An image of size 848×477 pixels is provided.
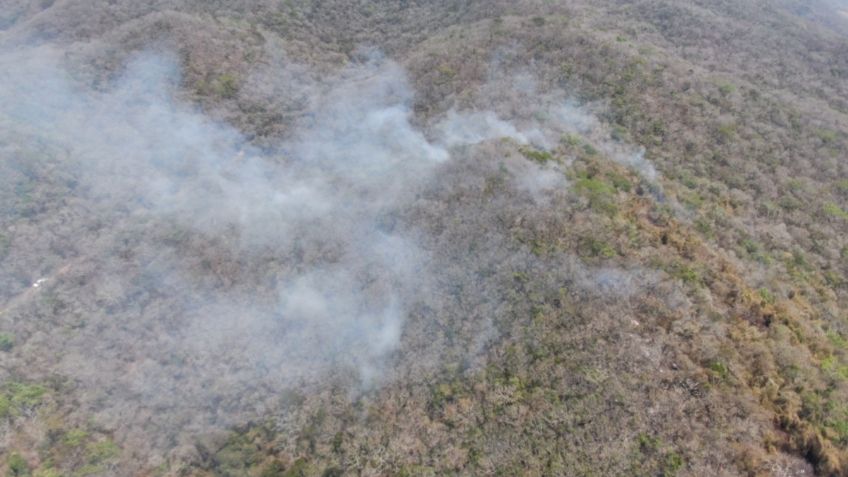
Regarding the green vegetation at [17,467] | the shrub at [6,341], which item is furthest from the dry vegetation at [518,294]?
the shrub at [6,341]

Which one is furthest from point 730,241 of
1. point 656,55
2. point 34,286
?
point 34,286

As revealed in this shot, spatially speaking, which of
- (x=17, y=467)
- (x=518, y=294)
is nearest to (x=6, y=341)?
(x=17, y=467)

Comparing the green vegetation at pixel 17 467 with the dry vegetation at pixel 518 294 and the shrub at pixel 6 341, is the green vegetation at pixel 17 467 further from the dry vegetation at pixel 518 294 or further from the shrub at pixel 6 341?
the shrub at pixel 6 341

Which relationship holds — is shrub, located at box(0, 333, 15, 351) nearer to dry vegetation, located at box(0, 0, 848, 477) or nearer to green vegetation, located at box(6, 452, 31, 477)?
dry vegetation, located at box(0, 0, 848, 477)

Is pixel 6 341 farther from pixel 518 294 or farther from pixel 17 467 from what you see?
pixel 518 294

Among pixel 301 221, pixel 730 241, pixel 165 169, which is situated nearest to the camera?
pixel 730 241

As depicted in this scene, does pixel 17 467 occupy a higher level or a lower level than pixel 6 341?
lower

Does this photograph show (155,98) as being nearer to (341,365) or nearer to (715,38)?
(341,365)

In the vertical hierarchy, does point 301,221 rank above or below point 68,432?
above
